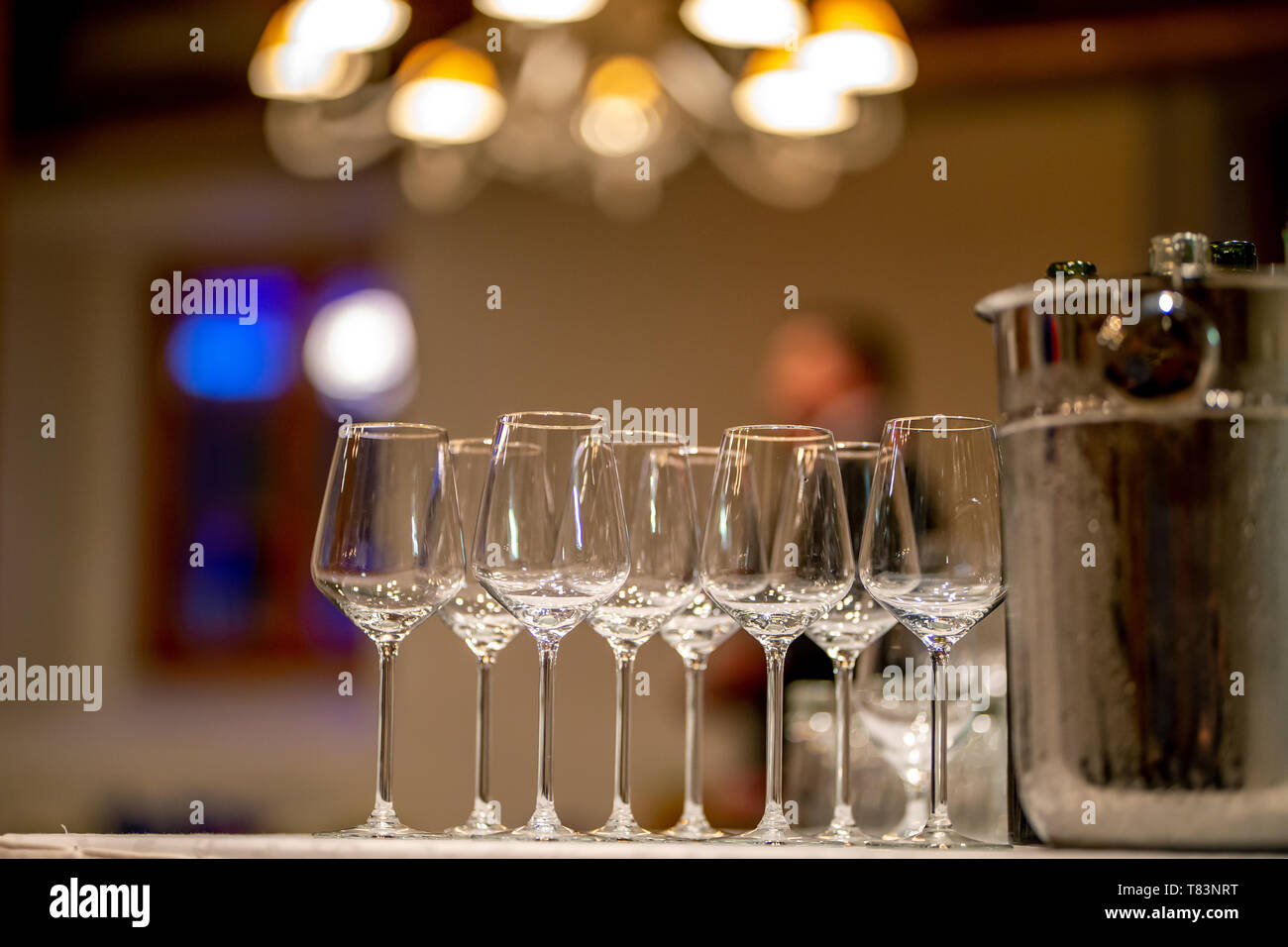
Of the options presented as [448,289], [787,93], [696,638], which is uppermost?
[787,93]

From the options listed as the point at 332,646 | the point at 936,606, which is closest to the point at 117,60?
the point at 332,646

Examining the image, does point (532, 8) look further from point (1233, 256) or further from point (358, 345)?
point (358, 345)

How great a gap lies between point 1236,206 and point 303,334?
284 cm

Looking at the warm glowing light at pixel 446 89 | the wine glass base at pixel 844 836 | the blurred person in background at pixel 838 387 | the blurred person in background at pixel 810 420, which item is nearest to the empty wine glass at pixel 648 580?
the wine glass base at pixel 844 836

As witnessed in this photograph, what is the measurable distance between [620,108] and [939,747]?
3.73m

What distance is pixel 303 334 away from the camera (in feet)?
15.7

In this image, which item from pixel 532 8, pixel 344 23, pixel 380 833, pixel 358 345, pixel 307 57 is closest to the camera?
pixel 380 833

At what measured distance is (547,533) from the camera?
79 cm

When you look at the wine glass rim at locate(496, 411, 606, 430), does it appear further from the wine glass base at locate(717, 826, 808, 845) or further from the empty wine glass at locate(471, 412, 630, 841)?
the wine glass base at locate(717, 826, 808, 845)

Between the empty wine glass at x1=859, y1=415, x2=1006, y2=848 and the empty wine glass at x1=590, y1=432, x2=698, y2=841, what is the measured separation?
11 centimetres

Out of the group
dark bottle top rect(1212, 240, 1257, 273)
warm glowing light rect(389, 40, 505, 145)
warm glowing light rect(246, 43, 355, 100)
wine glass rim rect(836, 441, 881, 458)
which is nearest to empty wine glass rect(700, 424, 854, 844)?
wine glass rim rect(836, 441, 881, 458)

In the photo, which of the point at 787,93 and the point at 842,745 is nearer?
the point at 842,745

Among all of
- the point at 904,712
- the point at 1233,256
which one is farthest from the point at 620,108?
the point at 1233,256

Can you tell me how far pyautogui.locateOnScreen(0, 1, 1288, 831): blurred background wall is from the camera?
13.3ft
